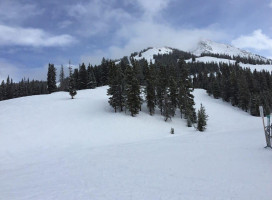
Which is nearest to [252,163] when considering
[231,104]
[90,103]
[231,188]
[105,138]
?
[231,188]

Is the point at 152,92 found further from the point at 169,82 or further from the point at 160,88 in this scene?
the point at 169,82

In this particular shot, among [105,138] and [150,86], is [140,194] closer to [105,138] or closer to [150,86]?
[105,138]

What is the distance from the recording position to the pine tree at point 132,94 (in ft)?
151

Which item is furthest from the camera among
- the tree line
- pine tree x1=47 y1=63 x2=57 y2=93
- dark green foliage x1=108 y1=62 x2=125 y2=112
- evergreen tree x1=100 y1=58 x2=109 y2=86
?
evergreen tree x1=100 y1=58 x2=109 y2=86

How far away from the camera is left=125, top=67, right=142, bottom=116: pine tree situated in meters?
46.0

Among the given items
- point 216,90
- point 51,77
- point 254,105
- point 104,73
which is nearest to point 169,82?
point 254,105

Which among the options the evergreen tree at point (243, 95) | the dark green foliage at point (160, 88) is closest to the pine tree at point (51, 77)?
the dark green foliage at point (160, 88)

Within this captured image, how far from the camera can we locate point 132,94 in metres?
46.4

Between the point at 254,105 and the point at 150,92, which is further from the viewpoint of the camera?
the point at 254,105

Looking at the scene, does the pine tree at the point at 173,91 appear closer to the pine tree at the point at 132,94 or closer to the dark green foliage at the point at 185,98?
the dark green foliage at the point at 185,98

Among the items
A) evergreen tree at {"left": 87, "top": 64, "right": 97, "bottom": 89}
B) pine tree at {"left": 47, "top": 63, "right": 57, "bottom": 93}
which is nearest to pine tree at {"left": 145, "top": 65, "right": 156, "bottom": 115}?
evergreen tree at {"left": 87, "top": 64, "right": 97, "bottom": 89}

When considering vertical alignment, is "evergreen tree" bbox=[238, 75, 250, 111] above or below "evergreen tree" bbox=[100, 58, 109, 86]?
below

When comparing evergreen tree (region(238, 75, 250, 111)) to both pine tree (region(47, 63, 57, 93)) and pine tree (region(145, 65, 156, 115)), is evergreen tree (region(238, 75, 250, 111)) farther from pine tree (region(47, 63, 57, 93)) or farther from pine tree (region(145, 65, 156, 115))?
pine tree (region(47, 63, 57, 93))

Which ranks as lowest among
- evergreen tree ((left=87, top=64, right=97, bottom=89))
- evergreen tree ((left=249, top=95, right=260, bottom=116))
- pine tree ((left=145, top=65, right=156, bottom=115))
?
evergreen tree ((left=249, top=95, right=260, bottom=116))
